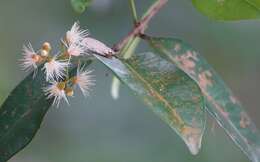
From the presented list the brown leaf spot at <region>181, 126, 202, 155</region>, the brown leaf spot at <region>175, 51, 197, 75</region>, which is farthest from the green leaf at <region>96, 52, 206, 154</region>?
the brown leaf spot at <region>175, 51, 197, 75</region>

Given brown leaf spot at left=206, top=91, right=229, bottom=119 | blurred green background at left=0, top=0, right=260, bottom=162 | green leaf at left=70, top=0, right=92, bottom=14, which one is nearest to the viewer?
green leaf at left=70, top=0, right=92, bottom=14

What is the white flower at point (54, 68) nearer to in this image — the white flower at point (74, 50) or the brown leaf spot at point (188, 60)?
the white flower at point (74, 50)

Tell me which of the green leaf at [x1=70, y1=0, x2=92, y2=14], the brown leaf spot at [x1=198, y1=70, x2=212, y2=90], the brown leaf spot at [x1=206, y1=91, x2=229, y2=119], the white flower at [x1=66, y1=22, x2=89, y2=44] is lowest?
the brown leaf spot at [x1=206, y1=91, x2=229, y2=119]

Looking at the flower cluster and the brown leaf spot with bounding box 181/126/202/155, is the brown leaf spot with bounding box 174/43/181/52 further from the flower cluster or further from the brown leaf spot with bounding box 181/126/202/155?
the brown leaf spot with bounding box 181/126/202/155

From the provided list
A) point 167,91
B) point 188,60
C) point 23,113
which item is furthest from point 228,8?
point 23,113

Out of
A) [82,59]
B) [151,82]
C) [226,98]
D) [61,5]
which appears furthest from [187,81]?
[61,5]

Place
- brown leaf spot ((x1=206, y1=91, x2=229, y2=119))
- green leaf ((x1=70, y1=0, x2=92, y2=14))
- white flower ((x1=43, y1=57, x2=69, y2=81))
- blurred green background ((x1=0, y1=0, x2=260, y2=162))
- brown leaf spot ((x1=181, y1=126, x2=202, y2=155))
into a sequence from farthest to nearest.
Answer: blurred green background ((x1=0, y1=0, x2=260, y2=162)) < brown leaf spot ((x1=206, y1=91, x2=229, y2=119)) < green leaf ((x1=70, y1=0, x2=92, y2=14)) < white flower ((x1=43, y1=57, x2=69, y2=81)) < brown leaf spot ((x1=181, y1=126, x2=202, y2=155))
